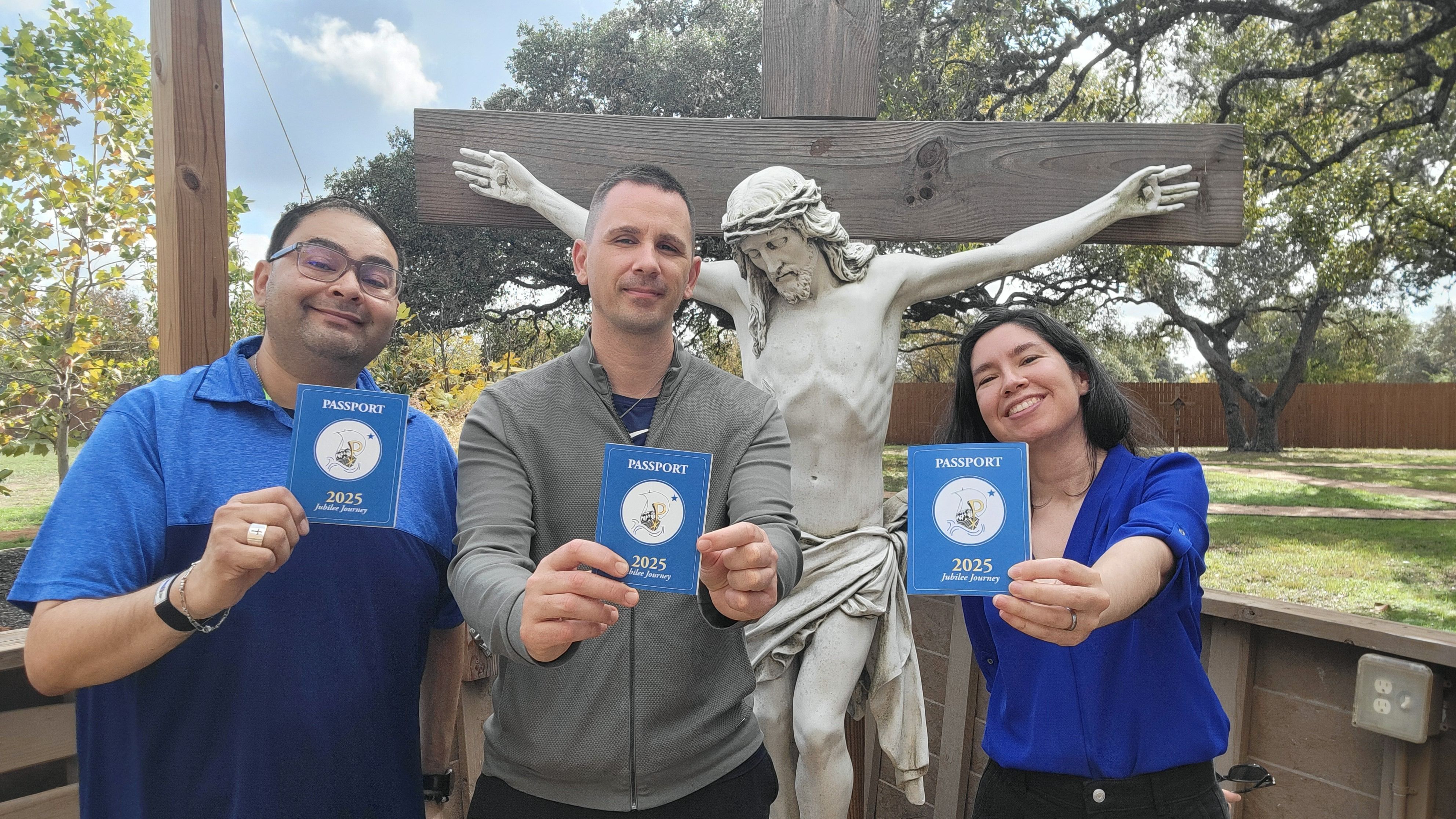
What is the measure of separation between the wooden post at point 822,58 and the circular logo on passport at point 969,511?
1859 millimetres

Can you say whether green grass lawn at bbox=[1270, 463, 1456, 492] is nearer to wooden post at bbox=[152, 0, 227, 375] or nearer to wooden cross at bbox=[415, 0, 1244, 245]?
wooden cross at bbox=[415, 0, 1244, 245]

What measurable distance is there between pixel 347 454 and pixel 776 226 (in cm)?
150

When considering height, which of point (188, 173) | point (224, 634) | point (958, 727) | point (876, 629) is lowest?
point (958, 727)

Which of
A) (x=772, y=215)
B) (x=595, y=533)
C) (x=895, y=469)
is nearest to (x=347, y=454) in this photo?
(x=595, y=533)

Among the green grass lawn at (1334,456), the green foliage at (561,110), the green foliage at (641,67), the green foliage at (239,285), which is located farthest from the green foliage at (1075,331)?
the green foliage at (239,285)

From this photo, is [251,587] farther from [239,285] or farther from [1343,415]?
[1343,415]

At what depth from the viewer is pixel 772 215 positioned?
2.53 m

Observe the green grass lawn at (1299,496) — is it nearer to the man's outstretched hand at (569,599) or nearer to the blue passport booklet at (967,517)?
the blue passport booklet at (967,517)

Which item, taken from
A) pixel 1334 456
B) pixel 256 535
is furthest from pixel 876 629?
pixel 1334 456

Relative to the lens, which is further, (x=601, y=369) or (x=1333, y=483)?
(x=1333, y=483)

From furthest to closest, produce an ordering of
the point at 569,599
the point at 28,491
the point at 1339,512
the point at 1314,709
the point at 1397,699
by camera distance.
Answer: the point at 1339,512 < the point at 28,491 < the point at 1314,709 < the point at 1397,699 < the point at 569,599

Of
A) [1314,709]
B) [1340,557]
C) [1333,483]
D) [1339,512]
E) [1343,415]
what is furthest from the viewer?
[1343,415]

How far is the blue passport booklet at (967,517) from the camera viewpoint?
152cm

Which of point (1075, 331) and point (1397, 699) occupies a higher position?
point (1075, 331)
